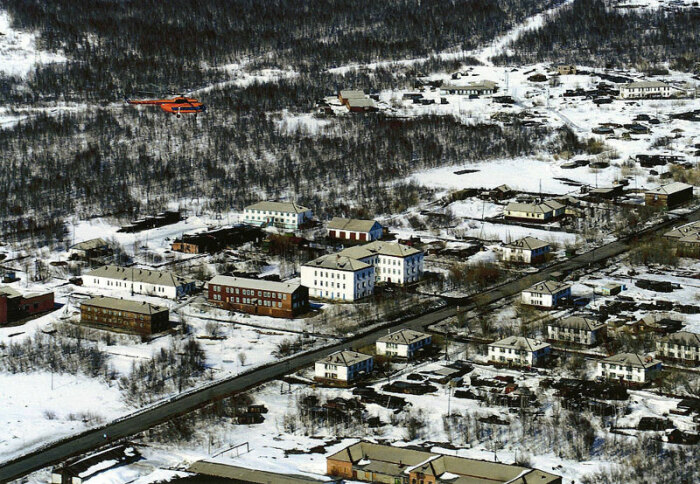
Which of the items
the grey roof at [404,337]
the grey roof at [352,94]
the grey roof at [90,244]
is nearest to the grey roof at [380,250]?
the grey roof at [404,337]

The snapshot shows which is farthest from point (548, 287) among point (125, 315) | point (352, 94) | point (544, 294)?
point (352, 94)

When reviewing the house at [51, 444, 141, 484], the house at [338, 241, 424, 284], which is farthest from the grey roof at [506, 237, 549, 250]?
the house at [51, 444, 141, 484]

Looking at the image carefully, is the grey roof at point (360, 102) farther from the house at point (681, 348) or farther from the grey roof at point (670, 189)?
the house at point (681, 348)

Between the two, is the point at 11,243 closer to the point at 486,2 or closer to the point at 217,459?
the point at 217,459

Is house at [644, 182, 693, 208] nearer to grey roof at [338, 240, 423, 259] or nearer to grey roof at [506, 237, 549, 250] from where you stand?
grey roof at [506, 237, 549, 250]

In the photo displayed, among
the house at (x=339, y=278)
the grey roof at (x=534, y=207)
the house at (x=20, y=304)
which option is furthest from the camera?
the grey roof at (x=534, y=207)

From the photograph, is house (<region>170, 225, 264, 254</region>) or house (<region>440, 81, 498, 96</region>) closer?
house (<region>170, 225, 264, 254</region>)
